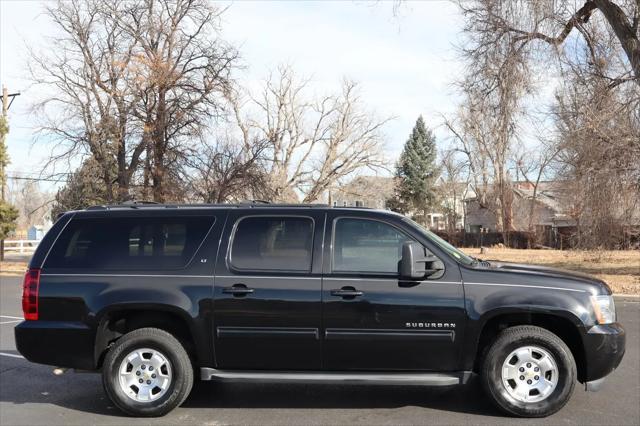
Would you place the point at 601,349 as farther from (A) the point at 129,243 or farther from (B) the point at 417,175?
(B) the point at 417,175

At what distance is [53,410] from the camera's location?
5.45 meters

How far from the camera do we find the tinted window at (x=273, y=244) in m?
5.27

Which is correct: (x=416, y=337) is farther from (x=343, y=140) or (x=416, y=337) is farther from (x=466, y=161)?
(x=466, y=161)

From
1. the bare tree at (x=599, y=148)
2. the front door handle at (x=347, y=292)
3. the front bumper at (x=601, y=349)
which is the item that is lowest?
the front bumper at (x=601, y=349)

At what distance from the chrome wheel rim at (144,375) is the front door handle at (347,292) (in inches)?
65.9

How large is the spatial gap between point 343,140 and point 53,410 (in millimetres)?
48234

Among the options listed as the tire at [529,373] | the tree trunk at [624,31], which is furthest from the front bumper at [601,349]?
the tree trunk at [624,31]

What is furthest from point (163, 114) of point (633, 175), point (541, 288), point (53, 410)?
point (541, 288)

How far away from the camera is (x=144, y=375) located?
5.23 m

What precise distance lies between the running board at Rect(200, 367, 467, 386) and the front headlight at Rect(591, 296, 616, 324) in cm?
128

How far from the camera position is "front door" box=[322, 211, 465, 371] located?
16.5 feet

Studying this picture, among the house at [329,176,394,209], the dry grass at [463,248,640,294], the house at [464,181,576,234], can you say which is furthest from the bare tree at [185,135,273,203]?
the house at [464,181,576,234]

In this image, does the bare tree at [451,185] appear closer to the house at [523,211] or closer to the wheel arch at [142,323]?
the house at [523,211]

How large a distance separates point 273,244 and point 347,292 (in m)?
0.84
